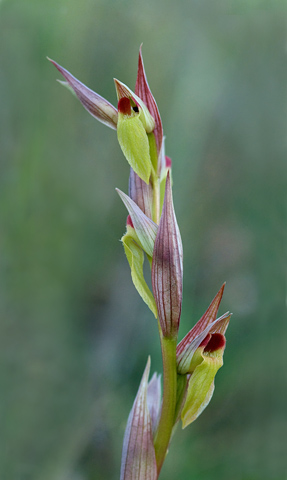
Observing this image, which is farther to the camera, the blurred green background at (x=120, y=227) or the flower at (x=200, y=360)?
the blurred green background at (x=120, y=227)

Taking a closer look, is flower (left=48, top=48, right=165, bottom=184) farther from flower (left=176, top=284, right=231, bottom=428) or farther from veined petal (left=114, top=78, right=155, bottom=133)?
flower (left=176, top=284, right=231, bottom=428)

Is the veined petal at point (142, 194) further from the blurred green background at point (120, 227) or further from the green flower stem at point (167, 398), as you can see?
the blurred green background at point (120, 227)

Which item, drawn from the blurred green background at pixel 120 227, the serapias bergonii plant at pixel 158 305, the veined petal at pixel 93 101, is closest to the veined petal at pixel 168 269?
the serapias bergonii plant at pixel 158 305

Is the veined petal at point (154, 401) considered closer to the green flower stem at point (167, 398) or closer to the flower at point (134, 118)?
the green flower stem at point (167, 398)

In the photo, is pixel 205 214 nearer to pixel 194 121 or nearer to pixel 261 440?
pixel 194 121

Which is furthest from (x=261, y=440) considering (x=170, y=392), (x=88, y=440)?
(x=170, y=392)

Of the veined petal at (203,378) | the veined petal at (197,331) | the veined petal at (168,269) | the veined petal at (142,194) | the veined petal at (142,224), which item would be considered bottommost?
the veined petal at (203,378)

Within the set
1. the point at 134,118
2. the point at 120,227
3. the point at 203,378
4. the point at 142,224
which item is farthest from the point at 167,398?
the point at 120,227

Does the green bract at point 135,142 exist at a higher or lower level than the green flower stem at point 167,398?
higher
